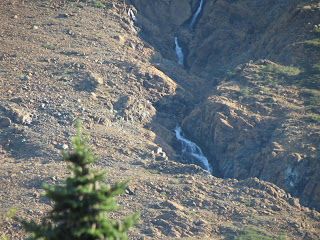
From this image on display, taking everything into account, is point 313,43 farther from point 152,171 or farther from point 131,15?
point 152,171

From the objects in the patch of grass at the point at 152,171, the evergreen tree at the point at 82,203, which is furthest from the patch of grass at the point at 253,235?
the evergreen tree at the point at 82,203

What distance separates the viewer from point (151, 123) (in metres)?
44.4

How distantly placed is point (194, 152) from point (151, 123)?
4208mm

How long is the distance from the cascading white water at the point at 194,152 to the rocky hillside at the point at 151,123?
0.59m

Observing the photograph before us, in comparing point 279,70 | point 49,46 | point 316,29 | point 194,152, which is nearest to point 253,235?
point 194,152

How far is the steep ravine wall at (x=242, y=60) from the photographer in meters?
37.7

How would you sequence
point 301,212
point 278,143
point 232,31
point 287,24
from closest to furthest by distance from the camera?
1. point 301,212
2. point 278,143
3. point 287,24
4. point 232,31

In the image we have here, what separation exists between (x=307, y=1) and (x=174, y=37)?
50.8ft

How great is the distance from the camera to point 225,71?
53.6 m

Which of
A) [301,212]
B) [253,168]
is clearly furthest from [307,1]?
[301,212]

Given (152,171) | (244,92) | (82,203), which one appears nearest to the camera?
(82,203)

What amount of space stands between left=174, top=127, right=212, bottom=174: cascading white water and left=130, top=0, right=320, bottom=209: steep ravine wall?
0.54m

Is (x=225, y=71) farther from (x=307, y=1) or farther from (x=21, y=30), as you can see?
(x=21, y=30)

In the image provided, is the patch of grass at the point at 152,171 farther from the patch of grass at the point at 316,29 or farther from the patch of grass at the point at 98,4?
A: the patch of grass at the point at 98,4
